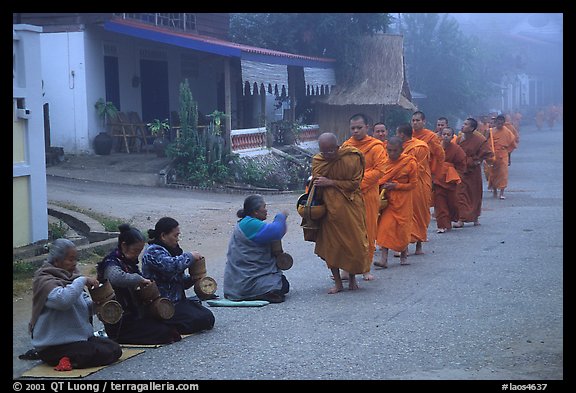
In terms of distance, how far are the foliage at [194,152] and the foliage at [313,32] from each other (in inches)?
343

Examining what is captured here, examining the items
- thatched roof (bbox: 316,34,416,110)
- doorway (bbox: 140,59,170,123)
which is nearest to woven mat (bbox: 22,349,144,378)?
doorway (bbox: 140,59,170,123)

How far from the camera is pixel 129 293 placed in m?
6.81

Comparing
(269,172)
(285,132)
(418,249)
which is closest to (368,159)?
(418,249)

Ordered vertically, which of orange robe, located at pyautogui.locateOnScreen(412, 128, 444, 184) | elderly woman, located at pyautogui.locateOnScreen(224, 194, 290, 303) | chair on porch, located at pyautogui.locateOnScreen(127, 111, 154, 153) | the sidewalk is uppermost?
chair on porch, located at pyautogui.locateOnScreen(127, 111, 154, 153)

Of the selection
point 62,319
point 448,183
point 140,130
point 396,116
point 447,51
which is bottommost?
point 62,319

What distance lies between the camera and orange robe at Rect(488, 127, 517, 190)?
19.2 meters

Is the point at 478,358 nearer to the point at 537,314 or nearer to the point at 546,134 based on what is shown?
the point at 537,314

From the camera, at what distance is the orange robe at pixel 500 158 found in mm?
19203

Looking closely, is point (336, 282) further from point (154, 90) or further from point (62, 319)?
point (154, 90)

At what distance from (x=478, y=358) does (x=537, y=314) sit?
175 centimetres

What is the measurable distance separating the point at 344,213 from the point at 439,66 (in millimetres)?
31404

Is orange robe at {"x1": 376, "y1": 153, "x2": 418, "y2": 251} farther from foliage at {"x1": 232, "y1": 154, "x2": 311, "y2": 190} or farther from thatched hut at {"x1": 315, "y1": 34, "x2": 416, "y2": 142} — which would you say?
thatched hut at {"x1": 315, "y1": 34, "x2": 416, "y2": 142}
